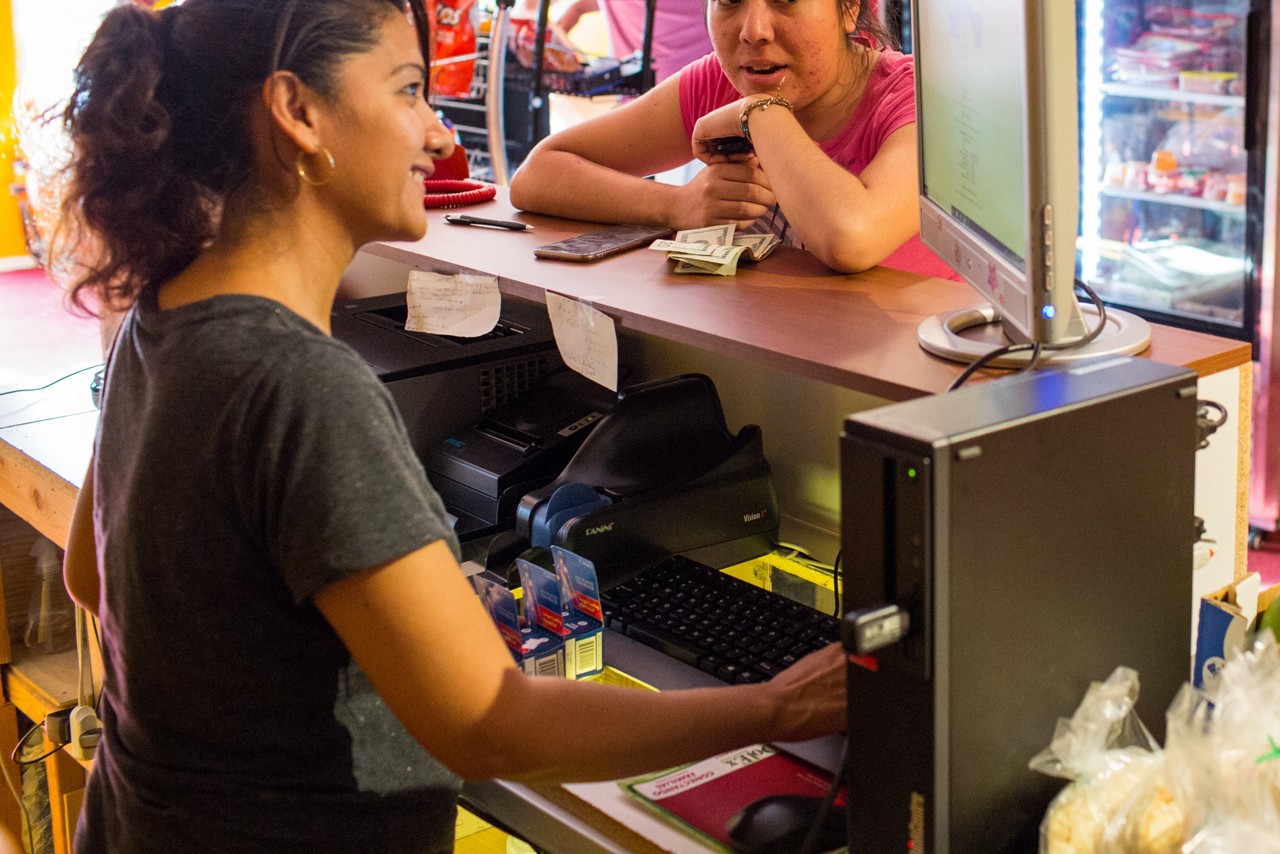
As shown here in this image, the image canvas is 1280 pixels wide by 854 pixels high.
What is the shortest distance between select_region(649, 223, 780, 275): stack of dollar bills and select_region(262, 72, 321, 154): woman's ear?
65 cm

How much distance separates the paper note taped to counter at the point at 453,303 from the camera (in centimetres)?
160

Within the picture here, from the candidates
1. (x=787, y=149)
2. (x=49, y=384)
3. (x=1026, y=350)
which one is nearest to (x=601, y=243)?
(x=787, y=149)

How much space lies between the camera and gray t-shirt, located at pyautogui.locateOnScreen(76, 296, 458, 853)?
0.91 meters

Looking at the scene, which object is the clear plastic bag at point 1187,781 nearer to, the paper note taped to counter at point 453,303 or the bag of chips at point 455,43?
the paper note taped to counter at point 453,303

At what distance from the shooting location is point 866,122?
1.90 metres

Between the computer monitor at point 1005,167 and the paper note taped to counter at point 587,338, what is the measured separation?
34cm

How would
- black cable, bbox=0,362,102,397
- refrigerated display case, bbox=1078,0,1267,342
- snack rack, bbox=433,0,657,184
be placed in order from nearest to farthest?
black cable, bbox=0,362,102,397, refrigerated display case, bbox=1078,0,1267,342, snack rack, bbox=433,0,657,184

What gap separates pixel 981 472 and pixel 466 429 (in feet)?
3.56

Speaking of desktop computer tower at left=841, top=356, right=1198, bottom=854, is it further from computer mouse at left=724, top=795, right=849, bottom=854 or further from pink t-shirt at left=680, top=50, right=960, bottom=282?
pink t-shirt at left=680, top=50, right=960, bottom=282

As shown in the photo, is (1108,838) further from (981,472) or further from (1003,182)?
(1003,182)

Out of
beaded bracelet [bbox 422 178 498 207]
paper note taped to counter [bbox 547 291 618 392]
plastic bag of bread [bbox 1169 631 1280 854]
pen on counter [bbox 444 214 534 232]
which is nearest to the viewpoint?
plastic bag of bread [bbox 1169 631 1280 854]

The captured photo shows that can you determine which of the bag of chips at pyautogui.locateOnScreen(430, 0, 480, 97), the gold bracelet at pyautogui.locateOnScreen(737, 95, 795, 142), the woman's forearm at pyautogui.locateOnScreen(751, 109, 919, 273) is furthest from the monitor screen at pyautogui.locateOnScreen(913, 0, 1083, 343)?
the bag of chips at pyautogui.locateOnScreen(430, 0, 480, 97)

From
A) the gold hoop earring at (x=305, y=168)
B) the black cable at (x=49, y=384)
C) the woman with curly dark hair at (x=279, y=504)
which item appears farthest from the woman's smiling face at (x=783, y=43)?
the black cable at (x=49, y=384)

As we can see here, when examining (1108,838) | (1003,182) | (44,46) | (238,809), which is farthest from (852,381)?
(44,46)
